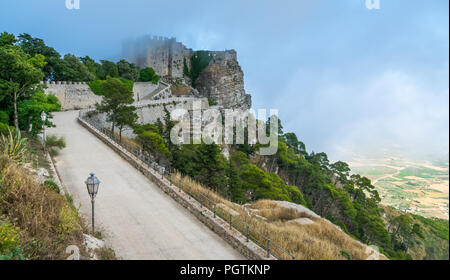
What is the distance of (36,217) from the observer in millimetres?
5766

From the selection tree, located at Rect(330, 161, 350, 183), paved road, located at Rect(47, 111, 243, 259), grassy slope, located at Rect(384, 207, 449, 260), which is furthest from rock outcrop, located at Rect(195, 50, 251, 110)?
paved road, located at Rect(47, 111, 243, 259)

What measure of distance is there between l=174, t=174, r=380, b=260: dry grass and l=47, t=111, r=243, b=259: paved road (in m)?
1.51

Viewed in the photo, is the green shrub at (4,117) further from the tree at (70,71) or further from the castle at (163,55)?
the castle at (163,55)

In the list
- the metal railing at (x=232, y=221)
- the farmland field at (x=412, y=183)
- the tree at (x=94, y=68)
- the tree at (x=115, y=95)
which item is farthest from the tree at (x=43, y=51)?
the farmland field at (x=412, y=183)

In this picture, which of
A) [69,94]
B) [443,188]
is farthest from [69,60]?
[443,188]

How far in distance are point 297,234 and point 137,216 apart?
5550mm

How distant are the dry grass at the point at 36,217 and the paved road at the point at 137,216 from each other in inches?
62.2

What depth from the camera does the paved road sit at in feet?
24.4

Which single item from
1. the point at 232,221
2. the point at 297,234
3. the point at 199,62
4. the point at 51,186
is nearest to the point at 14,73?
the point at 51,186

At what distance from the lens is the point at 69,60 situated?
4188cm

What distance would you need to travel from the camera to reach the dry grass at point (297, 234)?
8.03 meters
